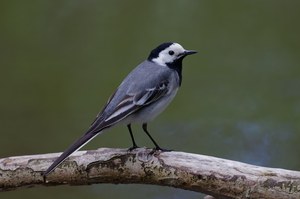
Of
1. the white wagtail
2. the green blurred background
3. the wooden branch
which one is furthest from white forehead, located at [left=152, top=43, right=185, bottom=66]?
the green blurred background

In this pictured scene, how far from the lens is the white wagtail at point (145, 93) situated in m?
3.02

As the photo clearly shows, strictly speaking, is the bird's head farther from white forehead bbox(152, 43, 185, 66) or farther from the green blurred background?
the green blurred background

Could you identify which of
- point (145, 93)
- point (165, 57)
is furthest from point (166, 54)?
point (145, 93)

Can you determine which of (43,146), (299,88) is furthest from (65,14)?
(299,88)

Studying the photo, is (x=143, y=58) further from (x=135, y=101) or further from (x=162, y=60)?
(x=135, y=101)

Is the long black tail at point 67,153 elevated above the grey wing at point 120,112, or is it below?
below

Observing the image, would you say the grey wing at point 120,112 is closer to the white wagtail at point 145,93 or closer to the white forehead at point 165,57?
the white wagtail at point 145,93

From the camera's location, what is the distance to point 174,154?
2.98m

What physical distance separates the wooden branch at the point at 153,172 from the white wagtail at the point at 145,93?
9cm

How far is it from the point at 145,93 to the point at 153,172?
0.33 metres

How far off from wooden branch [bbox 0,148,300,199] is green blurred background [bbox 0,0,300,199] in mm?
1384

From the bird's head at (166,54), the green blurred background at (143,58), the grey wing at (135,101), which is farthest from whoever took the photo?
the green blurred background at (143,58)

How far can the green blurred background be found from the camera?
470 cm

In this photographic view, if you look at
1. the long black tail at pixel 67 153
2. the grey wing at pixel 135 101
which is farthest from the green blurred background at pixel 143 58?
the long black tail at pixel 67 153
